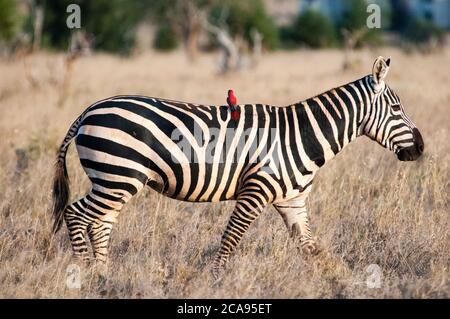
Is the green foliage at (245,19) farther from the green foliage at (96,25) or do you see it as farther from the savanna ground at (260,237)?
the savanna ground at (260,237)

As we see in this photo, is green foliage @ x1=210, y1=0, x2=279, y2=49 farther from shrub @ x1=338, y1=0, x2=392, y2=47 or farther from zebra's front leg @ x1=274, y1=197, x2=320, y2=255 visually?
zebra's front leg @ x1=274, y1=197, x2=320, y2=255

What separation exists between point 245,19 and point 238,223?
37202 mm

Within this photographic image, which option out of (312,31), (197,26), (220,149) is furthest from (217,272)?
(312,31)

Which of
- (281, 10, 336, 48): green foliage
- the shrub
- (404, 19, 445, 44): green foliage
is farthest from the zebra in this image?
(281, 10, 336, 48): green foliage

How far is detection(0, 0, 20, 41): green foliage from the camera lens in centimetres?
2602

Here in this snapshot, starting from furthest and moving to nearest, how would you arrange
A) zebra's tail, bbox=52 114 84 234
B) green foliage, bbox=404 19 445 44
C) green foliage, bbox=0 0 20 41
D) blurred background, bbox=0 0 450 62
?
1. green foliage, bbox=404 19 445 44
2. blurred background, bbox=0 0 450 62
3. green foliage, bbox=0 0 20 41
4. zebra's tail, bbox=52 114 84 234

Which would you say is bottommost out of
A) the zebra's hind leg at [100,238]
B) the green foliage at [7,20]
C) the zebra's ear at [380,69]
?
the zebra's hind leg at [100,238]

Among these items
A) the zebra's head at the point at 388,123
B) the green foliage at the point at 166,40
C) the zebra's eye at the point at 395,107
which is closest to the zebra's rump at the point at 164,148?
the zebra's head at the point at 388,123

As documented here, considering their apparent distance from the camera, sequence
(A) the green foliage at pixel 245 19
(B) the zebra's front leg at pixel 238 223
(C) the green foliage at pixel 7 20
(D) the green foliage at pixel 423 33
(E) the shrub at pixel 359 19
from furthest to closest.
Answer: (A) the green foliage at pixel 245 19 < (E) the shrub at pixel 359 19 < (D) the green foliage at pixel 423 33 < (C) the green foliage at pixel 7 20 < (B) the zebra's front leg at pixel 238 223

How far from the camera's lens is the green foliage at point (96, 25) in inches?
1337

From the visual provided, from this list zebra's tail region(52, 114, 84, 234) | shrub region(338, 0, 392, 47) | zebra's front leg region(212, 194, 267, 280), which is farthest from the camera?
shrub region(338, 0, 392, 47)

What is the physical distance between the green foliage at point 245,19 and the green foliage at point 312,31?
240 cm

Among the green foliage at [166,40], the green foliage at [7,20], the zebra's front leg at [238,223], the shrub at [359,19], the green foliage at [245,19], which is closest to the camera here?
the zebra's front leg at [238,223]
